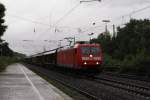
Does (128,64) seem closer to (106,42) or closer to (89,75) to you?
(89,75)

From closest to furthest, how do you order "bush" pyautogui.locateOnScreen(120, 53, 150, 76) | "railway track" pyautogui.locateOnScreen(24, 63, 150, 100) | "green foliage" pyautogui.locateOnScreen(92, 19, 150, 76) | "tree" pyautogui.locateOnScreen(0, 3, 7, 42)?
"railway track" pyautogui.locateOnScreen(24, 63, 150, 100) < "bush" pyautogui.locateOnScreen(120, 53, 150, 76) < "tree" pyautogui.locateOnScreen(0, 3, 7, 42) < "green foliage" pyautogui.locateOnScreen(92, 19, 150, 76)

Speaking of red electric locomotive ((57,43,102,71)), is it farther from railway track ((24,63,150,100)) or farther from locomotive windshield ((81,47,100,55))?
railway track ((24,63,150,100))

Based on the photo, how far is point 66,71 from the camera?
45.4 meters

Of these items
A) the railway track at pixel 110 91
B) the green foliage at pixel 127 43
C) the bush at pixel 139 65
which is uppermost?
the green foliage at pixel 127 43

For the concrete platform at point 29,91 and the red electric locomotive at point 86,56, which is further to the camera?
the red electric locomotive at point 86,56

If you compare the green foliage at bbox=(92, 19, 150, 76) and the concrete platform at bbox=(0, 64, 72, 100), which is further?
the green foliage at bbox=(92, 19, 150, 76)

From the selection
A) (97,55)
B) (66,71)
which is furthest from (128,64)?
(97,55)

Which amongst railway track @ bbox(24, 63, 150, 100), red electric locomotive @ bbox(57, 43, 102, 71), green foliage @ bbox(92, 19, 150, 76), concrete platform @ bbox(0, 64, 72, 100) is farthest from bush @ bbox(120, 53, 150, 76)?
concrete platform @ bbox(0, 64, 72, 100)

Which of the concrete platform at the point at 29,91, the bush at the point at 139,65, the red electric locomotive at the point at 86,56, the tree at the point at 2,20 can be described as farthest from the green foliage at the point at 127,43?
the concrete platform at the point at 29,91

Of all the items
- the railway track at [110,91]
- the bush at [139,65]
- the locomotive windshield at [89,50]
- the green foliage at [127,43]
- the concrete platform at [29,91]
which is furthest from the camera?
the green foliage at [127,43]

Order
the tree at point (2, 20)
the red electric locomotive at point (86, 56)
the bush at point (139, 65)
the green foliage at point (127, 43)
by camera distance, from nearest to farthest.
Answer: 1. the red electric locomotive at point (86, 56)
2. the bush at point (139, 65)
3. the tree at point (2, 20)
4. the green foliage at point (127, 43)

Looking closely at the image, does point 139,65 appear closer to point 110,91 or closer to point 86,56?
point 86,56

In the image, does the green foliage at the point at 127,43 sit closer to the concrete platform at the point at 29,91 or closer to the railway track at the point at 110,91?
the railway track at the point at 110,91

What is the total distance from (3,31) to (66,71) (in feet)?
26.2
